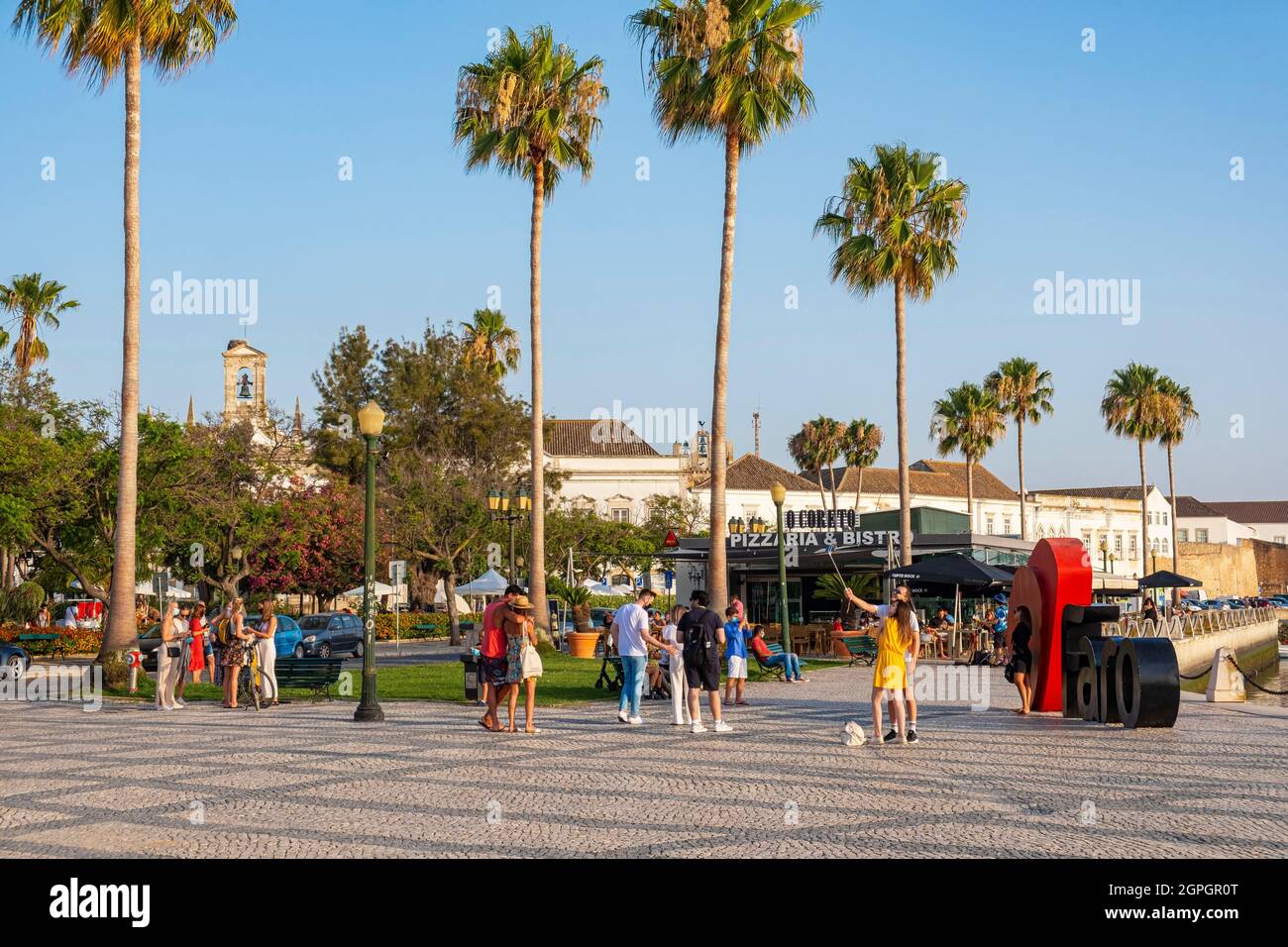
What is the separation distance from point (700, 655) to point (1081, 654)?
5446 mm

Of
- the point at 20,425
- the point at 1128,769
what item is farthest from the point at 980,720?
the point at 20,425

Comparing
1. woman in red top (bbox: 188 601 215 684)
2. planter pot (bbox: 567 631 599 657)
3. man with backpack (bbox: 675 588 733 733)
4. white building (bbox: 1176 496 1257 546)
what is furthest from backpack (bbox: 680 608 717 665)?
white building (bbox: 1176 496 1257 546)

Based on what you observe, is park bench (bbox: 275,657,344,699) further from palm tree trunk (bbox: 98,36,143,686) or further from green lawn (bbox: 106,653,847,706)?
palm tree trunk (bbox: 98,36,143,686)

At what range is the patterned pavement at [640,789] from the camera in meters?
8.82

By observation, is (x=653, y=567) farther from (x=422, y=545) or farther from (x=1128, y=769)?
(x=1128, y=769)

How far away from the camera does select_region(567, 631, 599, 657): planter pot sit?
111ft

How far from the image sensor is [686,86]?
2823 centimetres

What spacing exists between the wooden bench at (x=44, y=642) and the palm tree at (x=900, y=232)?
23198 millimetres

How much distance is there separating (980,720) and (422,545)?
39522mm

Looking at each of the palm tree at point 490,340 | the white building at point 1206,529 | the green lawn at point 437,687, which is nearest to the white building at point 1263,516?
the white building at point 1206,529

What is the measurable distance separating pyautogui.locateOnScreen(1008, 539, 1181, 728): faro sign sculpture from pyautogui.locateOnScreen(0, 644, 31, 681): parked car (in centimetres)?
2013

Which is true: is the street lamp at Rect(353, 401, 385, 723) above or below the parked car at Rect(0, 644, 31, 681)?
above

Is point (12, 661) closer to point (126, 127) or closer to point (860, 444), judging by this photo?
point (126, 127)

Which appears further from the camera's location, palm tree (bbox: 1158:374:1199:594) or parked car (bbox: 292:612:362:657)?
palm tree (bbox: 1158:374:1199:594)
